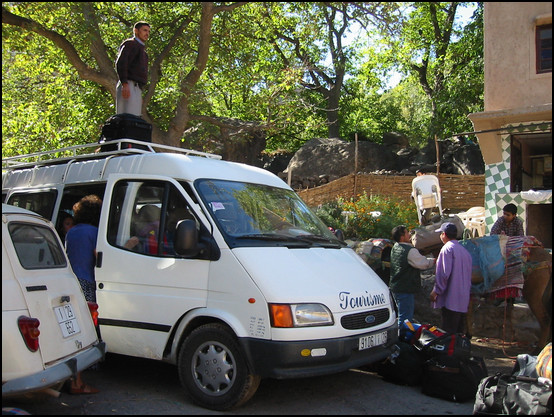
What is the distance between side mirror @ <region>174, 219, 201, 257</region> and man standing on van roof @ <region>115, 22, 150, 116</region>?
4762 mm

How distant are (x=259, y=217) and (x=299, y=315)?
4.30ft

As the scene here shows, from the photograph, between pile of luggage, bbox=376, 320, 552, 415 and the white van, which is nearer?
pile of luggage, bbox=376, 320, 552, 415

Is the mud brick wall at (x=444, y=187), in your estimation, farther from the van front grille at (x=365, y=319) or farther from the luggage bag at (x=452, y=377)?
the van front grille at (x=365, y=319)

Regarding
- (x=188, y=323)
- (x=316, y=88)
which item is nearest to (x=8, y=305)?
(x=188, y=323)

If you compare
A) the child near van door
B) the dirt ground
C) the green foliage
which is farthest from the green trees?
the dirt ground

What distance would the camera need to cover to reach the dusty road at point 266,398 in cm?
496

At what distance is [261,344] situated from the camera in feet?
15.7

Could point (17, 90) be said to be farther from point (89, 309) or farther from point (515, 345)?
point (515, 345)

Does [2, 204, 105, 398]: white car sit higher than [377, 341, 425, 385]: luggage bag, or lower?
higher

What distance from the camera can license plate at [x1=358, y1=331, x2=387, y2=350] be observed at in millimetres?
5148

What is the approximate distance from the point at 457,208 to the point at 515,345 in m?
11.0

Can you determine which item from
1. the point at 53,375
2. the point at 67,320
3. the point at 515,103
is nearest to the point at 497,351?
the point at 515,103

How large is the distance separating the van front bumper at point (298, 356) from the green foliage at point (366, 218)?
7.01 meters

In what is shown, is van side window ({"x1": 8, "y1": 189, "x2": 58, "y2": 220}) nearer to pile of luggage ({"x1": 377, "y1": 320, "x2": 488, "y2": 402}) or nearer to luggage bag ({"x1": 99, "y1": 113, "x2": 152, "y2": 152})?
luggage bag ({"x1": 99, "y1": 113, "x2": 152, "y2": 152})
